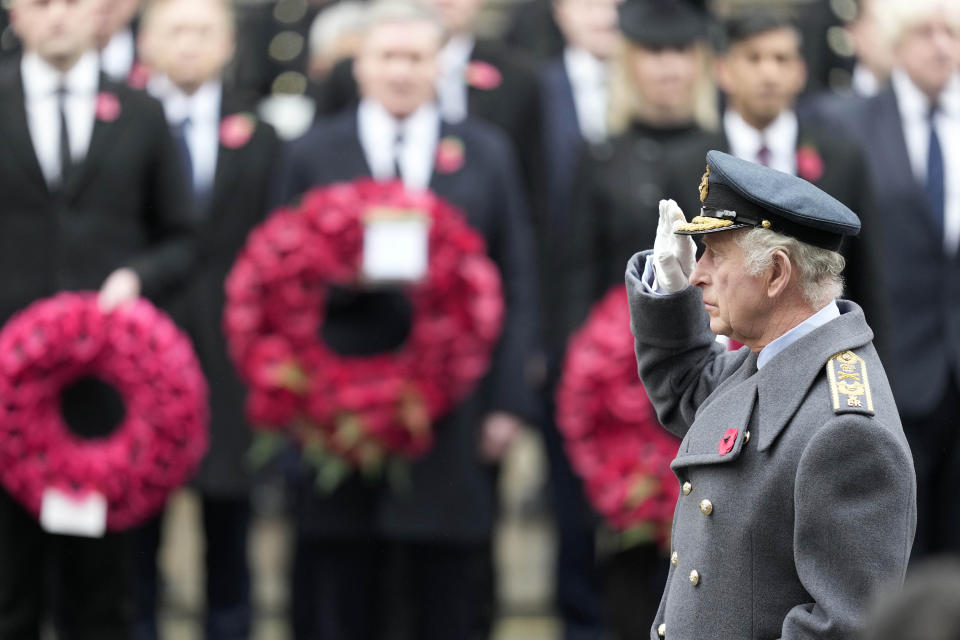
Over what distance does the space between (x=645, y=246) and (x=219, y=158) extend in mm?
1853

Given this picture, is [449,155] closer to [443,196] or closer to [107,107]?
[443,196]

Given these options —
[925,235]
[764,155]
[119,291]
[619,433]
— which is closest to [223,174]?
[119,291]

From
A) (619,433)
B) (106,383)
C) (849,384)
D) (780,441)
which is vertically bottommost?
(619,433)

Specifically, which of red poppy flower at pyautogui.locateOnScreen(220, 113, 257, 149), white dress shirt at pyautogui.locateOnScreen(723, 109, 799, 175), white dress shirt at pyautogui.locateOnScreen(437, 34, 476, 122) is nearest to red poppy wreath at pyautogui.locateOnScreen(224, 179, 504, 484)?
red poppy flower at pyautogui.locateOnScreen(220, 113, 257, 149)

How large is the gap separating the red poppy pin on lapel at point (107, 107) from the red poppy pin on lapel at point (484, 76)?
6.31 ft

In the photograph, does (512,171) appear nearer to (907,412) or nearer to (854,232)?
(907,412)

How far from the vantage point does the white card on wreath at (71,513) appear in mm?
5844

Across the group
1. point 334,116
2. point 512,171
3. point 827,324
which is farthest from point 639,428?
point 827,324

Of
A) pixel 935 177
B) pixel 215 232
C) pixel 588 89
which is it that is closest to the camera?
pixel 935 177

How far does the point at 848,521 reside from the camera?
3.18 meters

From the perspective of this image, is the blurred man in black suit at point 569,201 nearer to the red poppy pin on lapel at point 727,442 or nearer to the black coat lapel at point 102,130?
the black coat lapel at point 102,130

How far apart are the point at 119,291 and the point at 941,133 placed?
332cm

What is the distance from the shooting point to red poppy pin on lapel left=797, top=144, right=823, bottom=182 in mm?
6539

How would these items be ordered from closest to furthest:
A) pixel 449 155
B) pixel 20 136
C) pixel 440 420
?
pixel 20 136
pixel 440 420
pixel 449 155
